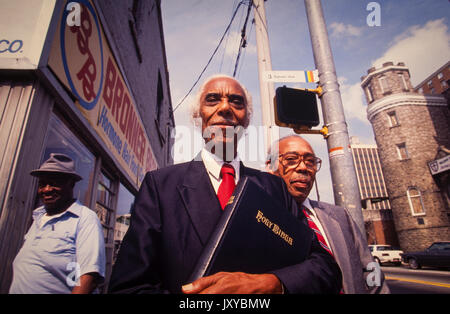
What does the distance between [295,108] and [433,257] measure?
15.8 metres

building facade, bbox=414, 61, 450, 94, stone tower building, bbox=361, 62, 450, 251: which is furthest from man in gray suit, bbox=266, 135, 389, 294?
building facade, bbox=414, 61, 450, 94

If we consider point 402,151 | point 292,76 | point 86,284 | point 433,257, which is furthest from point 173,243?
point 402,151

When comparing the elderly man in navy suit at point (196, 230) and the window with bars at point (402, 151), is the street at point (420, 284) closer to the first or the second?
the elderly man in navy suit at point (196, 230)

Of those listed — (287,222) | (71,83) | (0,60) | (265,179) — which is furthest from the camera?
(71,83)

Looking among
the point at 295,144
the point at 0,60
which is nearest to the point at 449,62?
the point at 295,144

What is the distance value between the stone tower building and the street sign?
919 inches

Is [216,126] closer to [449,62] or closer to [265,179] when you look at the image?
[265,179]

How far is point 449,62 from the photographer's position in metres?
34.3

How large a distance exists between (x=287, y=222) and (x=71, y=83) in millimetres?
2126

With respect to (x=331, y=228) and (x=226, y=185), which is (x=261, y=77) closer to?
(x=331, y=228)

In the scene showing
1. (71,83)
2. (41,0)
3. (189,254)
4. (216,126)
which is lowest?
(189,254)

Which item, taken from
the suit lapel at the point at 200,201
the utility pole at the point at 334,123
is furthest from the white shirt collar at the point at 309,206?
the suit lapel at the point at 200,201

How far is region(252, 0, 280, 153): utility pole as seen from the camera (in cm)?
396

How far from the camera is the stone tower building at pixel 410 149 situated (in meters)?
19.2
